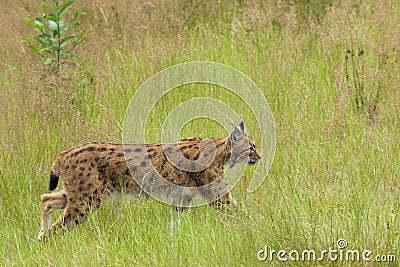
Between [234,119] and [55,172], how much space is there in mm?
2133

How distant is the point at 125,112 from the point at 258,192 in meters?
2.29

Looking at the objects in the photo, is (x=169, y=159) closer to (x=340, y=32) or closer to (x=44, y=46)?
(x=44, y=46)

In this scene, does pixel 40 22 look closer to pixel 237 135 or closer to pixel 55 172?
pixel 55 172

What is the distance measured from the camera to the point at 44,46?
797 cm

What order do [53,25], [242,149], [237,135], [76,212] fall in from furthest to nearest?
[53,25]
[242,149]
[237,135]
[76,212]

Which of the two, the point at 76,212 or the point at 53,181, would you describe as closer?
the point at 76,212

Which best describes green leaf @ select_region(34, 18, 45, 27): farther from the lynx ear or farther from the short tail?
the lynx ear

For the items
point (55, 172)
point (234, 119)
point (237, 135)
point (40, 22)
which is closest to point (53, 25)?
point (40, 22)

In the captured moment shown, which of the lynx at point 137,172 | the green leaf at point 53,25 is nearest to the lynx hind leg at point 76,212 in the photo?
the lynx at point 137,172

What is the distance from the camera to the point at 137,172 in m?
6.18

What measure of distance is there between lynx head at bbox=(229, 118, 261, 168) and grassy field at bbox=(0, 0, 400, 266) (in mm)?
147

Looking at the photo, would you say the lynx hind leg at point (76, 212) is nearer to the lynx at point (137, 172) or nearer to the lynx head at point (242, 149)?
the lynx at point (137, 172)

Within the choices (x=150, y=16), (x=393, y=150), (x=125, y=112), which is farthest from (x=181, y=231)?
(x=150, y=16)

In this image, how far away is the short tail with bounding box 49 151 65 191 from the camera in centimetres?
610
